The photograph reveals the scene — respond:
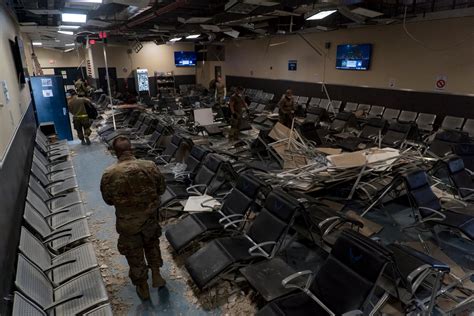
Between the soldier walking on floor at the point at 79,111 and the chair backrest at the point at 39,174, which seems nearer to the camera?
the chair backrest at the point at 39,174

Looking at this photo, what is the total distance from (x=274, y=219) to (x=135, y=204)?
1.52 m

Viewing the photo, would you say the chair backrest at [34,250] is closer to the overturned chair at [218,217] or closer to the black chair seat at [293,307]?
the overturned chair at [218,217]

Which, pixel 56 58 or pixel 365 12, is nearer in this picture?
pixel 365 12

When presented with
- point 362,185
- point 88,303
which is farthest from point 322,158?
point 88,303

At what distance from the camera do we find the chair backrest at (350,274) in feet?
7.57

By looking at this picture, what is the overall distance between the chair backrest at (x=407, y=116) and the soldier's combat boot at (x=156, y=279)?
27.8ft

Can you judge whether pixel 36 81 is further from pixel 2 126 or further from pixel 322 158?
pixel 322 158

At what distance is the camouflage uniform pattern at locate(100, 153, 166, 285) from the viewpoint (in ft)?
9.09

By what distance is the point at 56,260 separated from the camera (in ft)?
10.1

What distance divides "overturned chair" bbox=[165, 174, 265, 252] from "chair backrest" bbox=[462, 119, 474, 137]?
672 centimetres

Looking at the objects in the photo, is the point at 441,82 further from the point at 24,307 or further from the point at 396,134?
the point at 24,307

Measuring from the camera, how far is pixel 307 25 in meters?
10.1

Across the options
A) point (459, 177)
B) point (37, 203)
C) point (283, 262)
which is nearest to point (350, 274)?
point (283, 262)

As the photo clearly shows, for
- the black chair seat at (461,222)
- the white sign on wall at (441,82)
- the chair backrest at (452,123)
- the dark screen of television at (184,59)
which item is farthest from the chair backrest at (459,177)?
the dark screen of television at (184,59)
